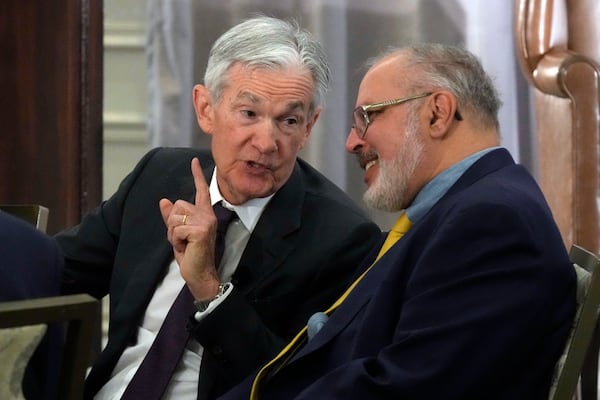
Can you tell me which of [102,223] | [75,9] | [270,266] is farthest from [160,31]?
[270,266]

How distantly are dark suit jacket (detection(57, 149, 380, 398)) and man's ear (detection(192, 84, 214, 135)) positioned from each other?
0.12 meters

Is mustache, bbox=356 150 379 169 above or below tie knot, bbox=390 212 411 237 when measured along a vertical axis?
above

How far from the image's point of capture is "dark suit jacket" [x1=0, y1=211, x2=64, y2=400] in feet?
5.31

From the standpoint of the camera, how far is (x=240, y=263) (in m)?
2.26

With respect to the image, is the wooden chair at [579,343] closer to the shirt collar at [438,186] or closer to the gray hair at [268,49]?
the shirt collar at [438,186]

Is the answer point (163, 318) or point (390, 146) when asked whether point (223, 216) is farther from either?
point (390, 146)

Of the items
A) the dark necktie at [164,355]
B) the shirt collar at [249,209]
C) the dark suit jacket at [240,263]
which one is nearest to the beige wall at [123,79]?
the dark suit jacket at [240,263]

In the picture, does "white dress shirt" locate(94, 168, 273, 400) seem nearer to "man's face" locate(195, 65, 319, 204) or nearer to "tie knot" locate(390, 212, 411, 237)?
"man's face" locate(195, 65, 319, 204)

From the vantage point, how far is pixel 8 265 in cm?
162

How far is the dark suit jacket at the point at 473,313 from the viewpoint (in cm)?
171

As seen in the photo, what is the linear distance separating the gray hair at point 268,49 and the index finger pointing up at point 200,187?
207 millimetres

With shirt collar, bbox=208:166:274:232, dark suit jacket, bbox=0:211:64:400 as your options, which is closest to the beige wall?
shirt collar, bbox=208:166:274:232

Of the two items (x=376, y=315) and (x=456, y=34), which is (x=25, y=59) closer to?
(x=456, y=34)

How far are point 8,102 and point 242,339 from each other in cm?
272
